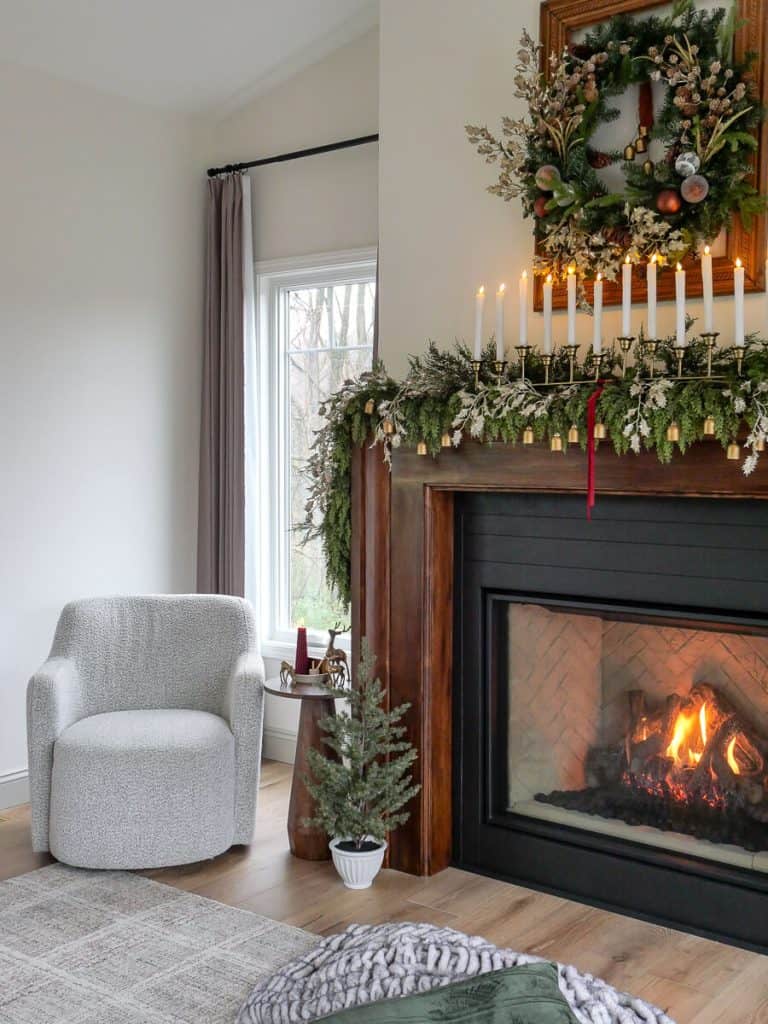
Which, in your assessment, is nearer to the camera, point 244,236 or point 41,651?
point 41,651

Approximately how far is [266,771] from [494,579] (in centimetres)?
172

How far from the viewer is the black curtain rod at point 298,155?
4293 millimetres

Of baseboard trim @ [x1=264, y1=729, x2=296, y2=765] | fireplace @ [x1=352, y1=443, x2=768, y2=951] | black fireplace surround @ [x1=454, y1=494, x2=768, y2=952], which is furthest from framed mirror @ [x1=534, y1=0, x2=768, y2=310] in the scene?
baseboard trim @ [x1=264, y1=729, x2=296, y2=765]

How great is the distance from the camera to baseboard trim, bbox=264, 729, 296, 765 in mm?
4746

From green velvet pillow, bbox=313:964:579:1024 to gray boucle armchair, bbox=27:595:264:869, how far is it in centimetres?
130

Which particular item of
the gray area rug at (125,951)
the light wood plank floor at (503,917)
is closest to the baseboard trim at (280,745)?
the light wood plank floor at (503,917)

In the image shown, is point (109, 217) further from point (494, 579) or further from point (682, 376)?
point (682, 376)

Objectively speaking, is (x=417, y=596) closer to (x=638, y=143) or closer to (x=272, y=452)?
(x=638, y=143)

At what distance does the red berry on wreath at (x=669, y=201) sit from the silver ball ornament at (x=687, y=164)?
0.16ft

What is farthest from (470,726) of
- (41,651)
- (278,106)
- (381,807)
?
(278,106)

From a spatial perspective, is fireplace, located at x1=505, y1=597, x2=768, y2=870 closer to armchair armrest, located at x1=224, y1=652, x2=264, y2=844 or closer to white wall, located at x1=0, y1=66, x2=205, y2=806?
armchair armrest, located at x1=224, y1=652, x2=264, y2=844

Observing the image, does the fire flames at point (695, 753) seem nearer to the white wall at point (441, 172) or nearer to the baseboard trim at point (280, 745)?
the white wall at point (441, 172)

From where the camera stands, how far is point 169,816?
11.3 feet

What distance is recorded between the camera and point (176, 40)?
13.9 ft
